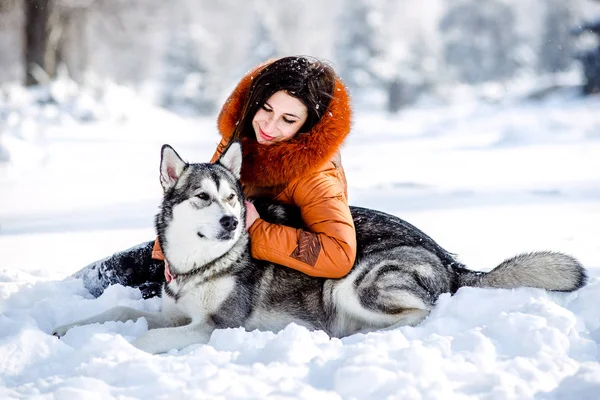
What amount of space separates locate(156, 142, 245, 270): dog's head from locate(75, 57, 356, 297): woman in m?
0.19

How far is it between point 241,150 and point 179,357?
1278 millimetres

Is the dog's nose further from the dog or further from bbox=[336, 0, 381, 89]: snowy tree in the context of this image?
bbox=[336, 0, 381, 89]: snowy tree

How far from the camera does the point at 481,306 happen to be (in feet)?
9.80

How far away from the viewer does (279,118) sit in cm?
349

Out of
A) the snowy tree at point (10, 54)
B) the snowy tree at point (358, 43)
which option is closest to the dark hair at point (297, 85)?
the snowy tree at point (10, 54)

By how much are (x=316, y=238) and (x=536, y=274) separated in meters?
1.25

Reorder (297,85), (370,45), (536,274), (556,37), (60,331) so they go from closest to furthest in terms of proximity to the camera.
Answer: (60,331), (536,274), (297,85), (370,45), (556,37)

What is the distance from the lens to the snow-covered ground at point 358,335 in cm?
230

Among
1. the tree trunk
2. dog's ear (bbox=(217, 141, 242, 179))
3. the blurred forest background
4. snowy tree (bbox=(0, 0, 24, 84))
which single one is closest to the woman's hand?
dog's ear (bbox=(217, 141, 242, 179))

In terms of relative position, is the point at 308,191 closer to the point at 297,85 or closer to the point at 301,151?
the point at 301,151

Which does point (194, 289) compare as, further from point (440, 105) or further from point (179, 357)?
point (440, 105)

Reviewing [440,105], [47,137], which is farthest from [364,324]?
[440,105]

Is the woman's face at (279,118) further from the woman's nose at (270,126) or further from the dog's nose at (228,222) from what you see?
the dog's nose at (228,222)

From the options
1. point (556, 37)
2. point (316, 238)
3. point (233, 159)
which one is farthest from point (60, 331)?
point (556, 37)
